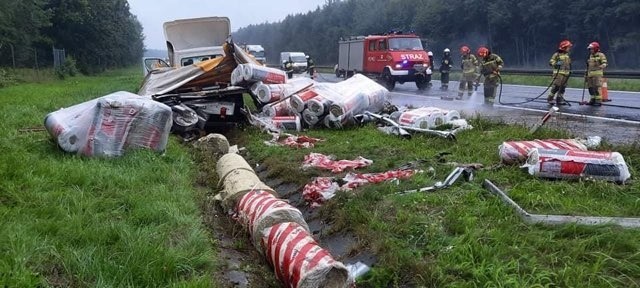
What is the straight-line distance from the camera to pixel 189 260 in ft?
10.9

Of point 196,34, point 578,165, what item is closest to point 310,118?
point 578,165

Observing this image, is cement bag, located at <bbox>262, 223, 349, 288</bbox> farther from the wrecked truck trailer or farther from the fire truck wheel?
the fire truck wheel

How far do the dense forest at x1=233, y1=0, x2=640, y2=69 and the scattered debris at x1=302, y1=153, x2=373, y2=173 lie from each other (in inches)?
668

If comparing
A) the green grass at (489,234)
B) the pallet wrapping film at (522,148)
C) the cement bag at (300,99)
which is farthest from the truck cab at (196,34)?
the pallet wrapping film at (522,148)

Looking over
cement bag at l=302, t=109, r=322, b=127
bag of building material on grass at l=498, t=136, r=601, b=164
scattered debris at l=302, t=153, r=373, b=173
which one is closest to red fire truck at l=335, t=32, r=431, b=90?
cement bag at l=302, t=109, r=322, b=127

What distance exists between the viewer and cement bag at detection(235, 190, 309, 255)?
12.7 ft

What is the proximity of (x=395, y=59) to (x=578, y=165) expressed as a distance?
53.1 feet

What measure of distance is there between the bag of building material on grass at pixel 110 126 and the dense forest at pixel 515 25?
17.7 meters

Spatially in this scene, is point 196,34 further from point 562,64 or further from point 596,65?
point 596,65

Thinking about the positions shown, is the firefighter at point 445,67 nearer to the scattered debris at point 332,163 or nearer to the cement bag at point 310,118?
the cement bag at point 310,118

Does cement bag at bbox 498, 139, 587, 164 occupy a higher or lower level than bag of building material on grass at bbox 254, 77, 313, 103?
lower

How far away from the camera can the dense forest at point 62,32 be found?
31047 mm

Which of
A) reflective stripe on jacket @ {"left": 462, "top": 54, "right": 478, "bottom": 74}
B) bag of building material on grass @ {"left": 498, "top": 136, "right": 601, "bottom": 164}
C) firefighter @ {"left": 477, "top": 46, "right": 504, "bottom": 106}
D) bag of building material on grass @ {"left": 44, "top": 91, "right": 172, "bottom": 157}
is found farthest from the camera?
reflective stripe on jacket @ {"left": 462, "top": 54, "right": 478, "bottom": 74}

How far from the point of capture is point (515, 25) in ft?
148
